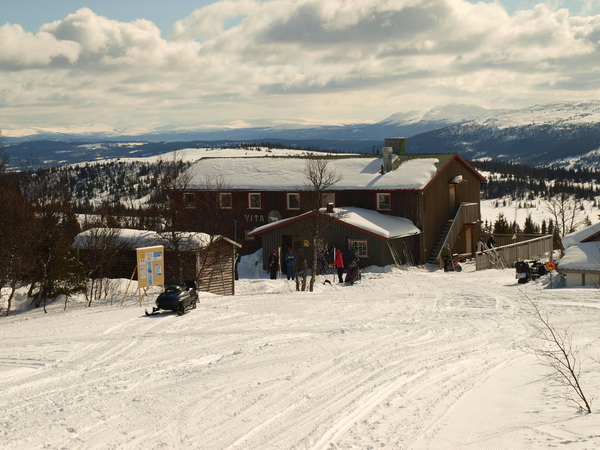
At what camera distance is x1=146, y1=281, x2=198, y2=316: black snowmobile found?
16000mm

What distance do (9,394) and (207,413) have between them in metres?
3.40

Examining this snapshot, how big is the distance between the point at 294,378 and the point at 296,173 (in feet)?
101

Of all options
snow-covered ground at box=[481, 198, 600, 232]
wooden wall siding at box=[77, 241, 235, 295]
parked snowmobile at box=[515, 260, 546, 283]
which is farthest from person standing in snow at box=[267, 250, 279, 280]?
snow-covered ground at box=[481, 198, 600, 232]

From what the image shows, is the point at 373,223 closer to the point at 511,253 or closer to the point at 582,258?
the point at 511,253

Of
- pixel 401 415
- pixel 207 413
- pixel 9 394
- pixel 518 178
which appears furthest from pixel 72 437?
pixel 518 178

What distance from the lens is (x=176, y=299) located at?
52.5 feet

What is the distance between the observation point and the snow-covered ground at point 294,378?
24.6 ft

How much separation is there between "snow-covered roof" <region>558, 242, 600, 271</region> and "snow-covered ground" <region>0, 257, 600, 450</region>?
485cm

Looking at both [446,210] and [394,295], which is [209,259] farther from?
[446,210]

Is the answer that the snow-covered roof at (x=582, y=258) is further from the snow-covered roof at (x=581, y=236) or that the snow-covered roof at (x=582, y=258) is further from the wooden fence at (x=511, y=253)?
the wooden fence at (x=511, y=253)

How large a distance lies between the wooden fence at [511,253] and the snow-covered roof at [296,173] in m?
5.44

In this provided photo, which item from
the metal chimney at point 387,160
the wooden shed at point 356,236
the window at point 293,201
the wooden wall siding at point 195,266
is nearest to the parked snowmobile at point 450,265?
the wooden shed at point 356,236

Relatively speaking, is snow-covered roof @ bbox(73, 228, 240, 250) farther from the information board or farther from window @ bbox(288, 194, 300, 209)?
window @ bbox(288, 194, 300, 209)

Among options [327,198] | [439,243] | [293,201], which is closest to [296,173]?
[293,201]
